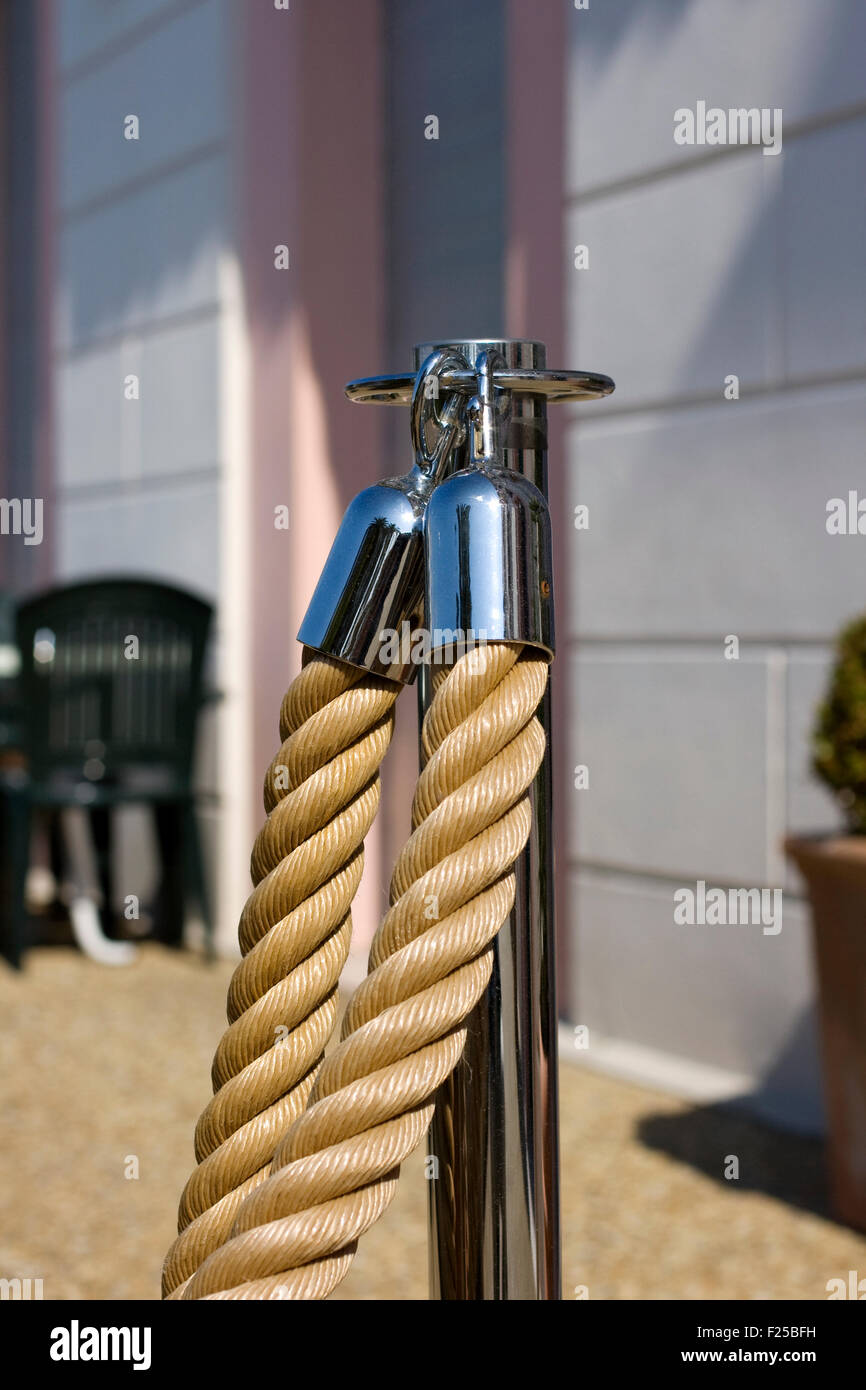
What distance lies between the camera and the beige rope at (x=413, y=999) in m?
0.53

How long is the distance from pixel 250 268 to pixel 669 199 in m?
2.01

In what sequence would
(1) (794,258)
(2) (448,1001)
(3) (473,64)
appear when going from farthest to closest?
(3) (473,64) < (1) (794,258) < (2) (448,1001)

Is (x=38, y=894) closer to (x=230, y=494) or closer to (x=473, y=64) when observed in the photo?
(x=230, y=494)

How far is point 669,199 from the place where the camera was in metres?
3.77

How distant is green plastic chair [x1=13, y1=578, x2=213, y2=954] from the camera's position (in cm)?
534

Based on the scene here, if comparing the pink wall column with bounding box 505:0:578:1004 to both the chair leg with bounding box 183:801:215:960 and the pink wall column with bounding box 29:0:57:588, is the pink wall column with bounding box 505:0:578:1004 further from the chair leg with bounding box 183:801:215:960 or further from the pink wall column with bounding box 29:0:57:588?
the pink wall column with bounding box 29:0:57:588

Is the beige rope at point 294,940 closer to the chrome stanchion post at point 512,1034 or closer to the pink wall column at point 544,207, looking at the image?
the chrome stanchion post at point 512,1034

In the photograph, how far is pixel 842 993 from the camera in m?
2.81

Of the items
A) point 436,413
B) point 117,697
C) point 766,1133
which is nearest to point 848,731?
point 766,1133

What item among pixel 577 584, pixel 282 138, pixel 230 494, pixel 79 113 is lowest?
pixel 577 584

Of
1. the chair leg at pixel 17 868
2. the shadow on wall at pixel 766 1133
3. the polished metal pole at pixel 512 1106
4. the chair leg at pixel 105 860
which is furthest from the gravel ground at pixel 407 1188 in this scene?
the polished metal pole at pixel 512 1106

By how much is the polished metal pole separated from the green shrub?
2273mm

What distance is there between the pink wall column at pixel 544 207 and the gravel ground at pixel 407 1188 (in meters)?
0.77
